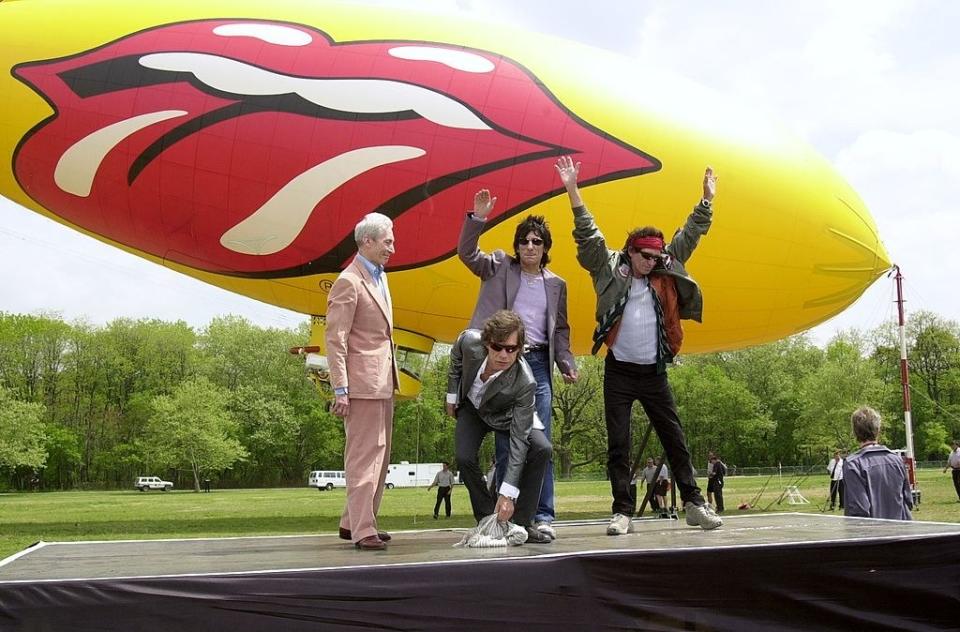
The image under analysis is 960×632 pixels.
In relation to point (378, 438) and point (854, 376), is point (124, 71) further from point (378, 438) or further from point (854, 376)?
point (854, 376)

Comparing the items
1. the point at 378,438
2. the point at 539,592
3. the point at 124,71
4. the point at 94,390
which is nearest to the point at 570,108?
the point at 124,71

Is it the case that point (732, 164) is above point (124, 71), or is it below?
below

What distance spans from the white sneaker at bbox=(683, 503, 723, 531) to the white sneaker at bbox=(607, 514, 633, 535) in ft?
1.34

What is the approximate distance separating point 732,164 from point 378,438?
29.1 feet

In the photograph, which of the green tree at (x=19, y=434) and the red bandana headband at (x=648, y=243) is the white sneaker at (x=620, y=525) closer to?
the red bandana headband at (x=648, y=243)

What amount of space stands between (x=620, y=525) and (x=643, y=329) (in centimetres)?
132

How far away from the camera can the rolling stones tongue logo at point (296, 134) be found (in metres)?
11.9

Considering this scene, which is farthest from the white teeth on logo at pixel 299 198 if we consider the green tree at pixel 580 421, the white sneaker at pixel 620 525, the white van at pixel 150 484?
the white van at pixel 150 484

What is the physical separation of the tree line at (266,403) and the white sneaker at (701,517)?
57035 millimetres

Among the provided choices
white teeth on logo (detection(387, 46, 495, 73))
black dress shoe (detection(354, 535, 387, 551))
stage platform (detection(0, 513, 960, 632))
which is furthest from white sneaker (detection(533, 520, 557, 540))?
white teeth on logo (detection(387, 46, 495, 73))

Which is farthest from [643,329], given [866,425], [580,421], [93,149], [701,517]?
[580,421]

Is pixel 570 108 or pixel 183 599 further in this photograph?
pixel 570 108

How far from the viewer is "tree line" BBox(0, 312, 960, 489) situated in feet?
216

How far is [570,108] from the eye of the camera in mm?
12195
